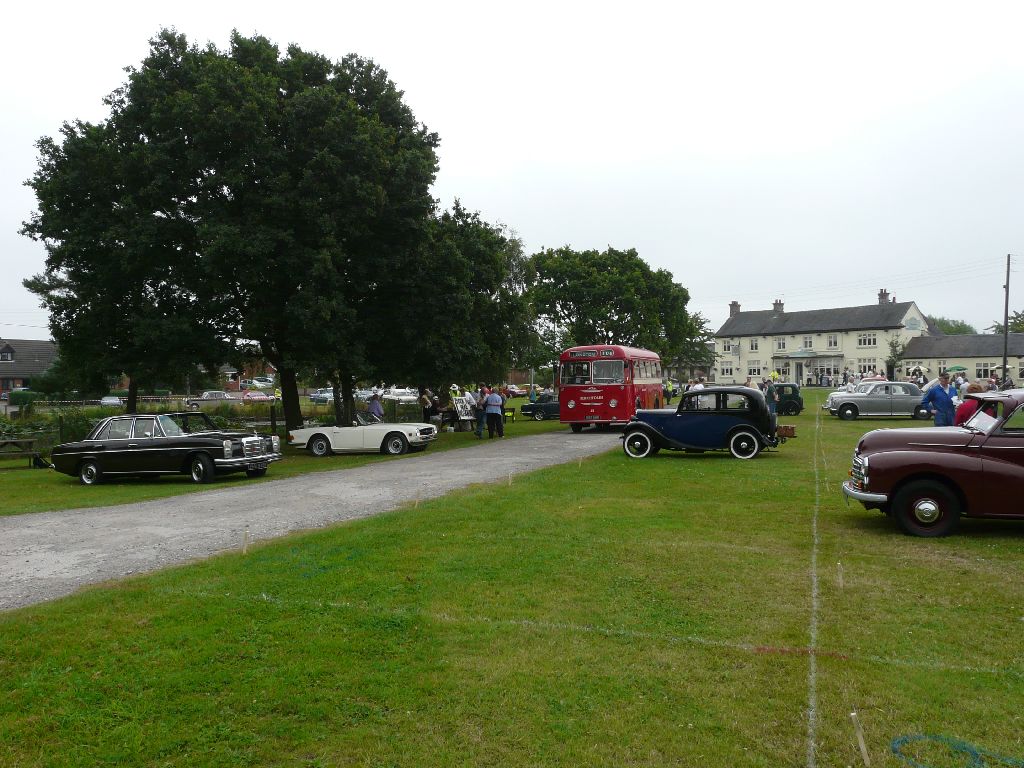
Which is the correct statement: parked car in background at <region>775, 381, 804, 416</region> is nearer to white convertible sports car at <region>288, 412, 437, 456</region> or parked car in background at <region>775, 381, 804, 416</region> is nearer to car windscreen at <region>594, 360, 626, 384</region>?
car windscreen at <region>594, 360, 626, 384</region>

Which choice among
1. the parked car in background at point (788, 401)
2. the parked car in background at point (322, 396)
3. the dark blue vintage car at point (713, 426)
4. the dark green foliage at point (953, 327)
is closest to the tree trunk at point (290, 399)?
the dark blue vintage car at point (713, 426)

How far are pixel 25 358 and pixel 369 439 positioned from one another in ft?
249

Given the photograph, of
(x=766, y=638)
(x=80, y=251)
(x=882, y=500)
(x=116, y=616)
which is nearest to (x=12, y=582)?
(x=116, y=616)

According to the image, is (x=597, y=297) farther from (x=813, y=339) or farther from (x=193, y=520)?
(x=813, y=339)

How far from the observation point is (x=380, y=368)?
85.6ft

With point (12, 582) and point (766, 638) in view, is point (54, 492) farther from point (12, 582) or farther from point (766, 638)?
point (766, 638)

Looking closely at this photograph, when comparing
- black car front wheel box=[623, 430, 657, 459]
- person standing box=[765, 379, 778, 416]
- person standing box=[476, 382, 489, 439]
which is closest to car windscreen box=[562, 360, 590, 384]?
person standing box=[476, 382, 489, 439]

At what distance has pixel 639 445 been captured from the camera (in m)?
19.1

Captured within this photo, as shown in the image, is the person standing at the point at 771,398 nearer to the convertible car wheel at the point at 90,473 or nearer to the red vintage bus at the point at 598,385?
the red vintage bus at the point at 598,385

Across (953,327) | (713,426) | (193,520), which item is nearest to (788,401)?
(713,426)

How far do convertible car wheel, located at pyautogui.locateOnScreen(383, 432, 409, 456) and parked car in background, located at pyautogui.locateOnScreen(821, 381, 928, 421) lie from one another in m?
20.1

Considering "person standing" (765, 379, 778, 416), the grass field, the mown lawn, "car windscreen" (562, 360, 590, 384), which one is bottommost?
the mown lawn

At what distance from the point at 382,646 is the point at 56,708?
198 cm

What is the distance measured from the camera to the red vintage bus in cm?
2808
